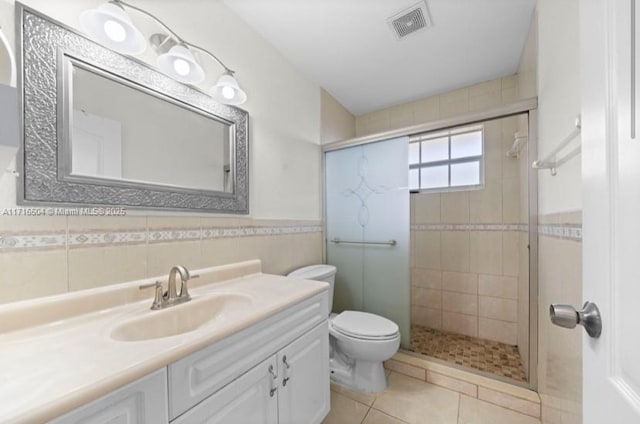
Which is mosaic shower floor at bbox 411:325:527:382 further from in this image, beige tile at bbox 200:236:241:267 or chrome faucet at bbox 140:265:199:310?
chrome faucet at bbox 140:265:199:310

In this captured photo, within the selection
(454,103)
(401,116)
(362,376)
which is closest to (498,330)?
(362,376)

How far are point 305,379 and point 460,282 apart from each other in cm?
183

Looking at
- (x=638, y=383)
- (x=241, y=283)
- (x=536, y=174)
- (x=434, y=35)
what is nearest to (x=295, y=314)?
(x=241, y=283)

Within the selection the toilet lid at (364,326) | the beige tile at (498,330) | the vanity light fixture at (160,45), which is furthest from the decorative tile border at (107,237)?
the beige tile at (498,330)

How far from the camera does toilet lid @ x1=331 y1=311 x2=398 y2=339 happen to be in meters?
Answer: 1.52

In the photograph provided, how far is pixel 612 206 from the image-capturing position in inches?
16.0

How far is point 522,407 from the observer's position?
4.55ft

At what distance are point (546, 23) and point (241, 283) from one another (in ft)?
6.62

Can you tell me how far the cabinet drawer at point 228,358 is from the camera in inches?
25.4

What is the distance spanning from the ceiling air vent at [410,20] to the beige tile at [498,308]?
220cm

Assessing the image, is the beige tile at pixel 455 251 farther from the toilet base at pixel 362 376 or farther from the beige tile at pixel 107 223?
the beige tile at pixel 107 223

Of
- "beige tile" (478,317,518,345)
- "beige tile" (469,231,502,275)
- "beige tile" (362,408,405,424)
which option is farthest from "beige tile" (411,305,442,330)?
"beige tile" (362,408,405,424)

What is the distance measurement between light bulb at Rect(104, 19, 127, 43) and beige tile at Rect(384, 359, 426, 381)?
2299mm

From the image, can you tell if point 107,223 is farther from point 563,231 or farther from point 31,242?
point 563,231
